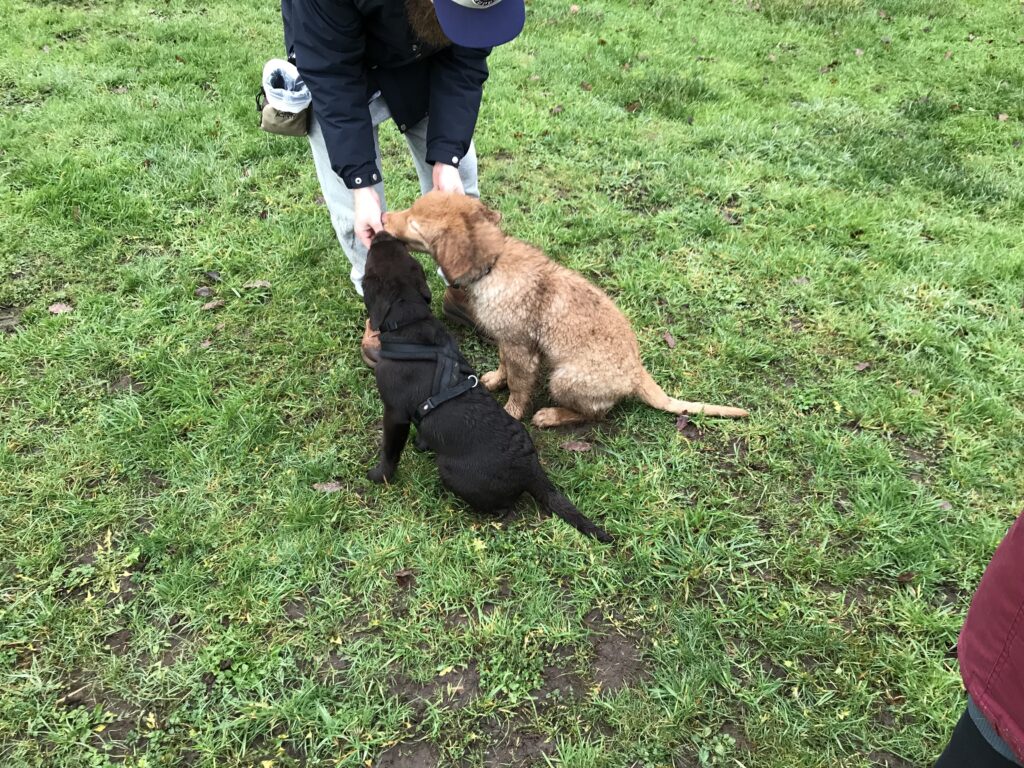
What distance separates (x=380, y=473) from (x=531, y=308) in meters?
1.25

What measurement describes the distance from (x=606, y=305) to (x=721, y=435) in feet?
3.49

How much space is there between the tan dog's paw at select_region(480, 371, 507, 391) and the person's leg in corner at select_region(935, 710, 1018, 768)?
2.76 metres

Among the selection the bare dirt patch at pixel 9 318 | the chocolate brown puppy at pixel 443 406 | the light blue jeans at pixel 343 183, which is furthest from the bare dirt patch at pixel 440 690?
the bare dirt patch at pixel 9 318

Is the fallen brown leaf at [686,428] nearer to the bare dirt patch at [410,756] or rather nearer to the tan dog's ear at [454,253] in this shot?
the tan dog's ear at [454,253]

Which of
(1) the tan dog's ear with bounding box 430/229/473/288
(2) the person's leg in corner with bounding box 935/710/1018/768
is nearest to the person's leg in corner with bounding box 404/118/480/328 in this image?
(1) the tan dog's ear with bounding box 430/229/473/288

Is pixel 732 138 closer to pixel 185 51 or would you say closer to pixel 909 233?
pixel 909 233

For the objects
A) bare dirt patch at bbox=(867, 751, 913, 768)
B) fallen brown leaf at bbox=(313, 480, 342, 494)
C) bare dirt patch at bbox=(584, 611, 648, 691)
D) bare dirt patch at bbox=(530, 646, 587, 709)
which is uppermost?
fallen brown leaf at bbox=(313, 480, 342, 494)

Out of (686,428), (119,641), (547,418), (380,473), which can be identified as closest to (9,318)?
Answer: (119,641)

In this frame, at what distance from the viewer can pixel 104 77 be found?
6.53m

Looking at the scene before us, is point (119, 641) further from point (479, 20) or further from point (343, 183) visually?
point (479, 20)

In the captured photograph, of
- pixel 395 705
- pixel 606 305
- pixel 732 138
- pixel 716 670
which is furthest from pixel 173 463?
pixel 732 138

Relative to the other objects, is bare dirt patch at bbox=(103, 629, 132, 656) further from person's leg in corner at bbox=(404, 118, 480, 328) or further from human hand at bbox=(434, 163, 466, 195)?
human hand at bbox=(434, 163, 466, 195)

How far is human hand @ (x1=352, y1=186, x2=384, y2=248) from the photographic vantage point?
10.6ft

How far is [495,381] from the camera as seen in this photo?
3.90 meters
